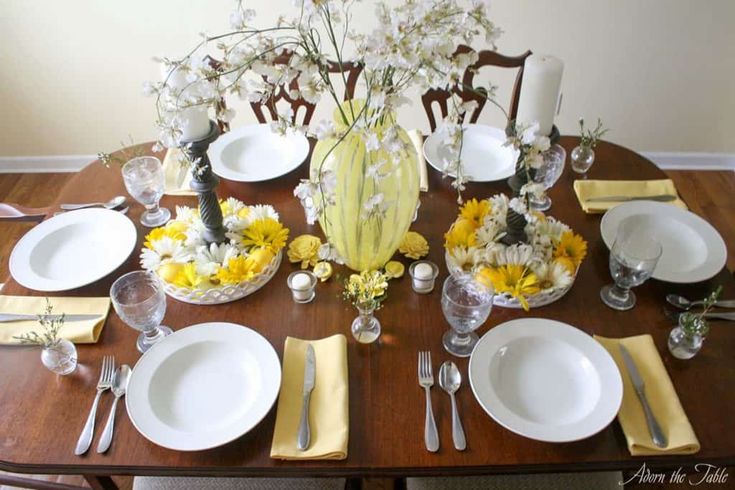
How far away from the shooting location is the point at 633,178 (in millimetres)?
1461

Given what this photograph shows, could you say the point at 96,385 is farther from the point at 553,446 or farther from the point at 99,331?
the point at 553,446

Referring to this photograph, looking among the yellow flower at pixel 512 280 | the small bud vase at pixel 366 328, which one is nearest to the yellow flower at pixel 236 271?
the small bud vase at pixel 366 328

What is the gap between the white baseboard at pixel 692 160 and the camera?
2775 mm

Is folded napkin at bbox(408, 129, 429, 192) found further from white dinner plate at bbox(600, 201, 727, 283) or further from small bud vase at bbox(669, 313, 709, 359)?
small bud vase at bbox(669, 313, 709, 359)

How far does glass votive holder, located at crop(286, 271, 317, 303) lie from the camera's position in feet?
3.61

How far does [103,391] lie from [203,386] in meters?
0.18

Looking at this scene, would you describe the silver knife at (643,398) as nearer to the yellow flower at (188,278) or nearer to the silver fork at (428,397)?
the silver fork at (428,397)

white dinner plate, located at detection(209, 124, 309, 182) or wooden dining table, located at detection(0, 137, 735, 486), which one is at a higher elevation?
white dinner plate, located at detection(209, 124, 309, 182)

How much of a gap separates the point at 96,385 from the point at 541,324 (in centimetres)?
85

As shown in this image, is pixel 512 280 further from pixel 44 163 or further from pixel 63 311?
pixel 44 163

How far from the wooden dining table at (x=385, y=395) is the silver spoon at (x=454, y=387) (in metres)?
0.01

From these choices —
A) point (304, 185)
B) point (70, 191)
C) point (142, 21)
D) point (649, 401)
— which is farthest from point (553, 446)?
point (142, 21)

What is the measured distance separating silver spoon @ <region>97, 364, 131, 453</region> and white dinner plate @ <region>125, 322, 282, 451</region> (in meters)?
0.03

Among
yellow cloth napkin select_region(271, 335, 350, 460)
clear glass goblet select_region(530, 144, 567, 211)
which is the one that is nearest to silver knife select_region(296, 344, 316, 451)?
yellow cloth napkin select_region(271, 335, 350, 460)
